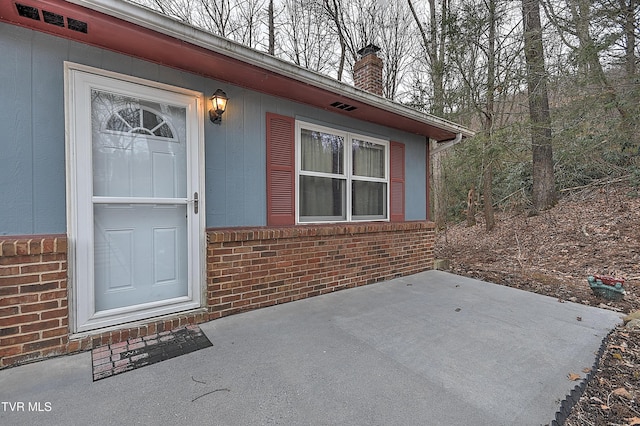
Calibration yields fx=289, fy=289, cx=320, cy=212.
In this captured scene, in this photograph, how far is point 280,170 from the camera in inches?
139

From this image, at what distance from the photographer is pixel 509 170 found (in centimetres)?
991

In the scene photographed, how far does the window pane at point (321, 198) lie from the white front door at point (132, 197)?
1.38m

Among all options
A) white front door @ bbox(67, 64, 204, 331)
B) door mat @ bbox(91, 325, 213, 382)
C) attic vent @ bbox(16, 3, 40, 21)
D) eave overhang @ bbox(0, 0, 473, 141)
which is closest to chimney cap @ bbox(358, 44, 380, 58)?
eave overhang @ bbox(0, 0, 473, 141)

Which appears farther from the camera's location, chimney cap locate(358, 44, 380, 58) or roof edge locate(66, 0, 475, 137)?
chimney cap locate(358, 44, 380, 58)

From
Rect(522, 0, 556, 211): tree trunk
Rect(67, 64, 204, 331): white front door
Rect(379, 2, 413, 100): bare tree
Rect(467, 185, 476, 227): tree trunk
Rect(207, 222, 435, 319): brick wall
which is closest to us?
Rect(67, 64, 204, 331): white front door

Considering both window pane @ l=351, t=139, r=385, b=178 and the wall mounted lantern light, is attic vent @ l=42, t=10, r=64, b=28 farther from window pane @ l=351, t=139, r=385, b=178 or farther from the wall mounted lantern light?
window pane @ l=351, t=139, r=385, b=178

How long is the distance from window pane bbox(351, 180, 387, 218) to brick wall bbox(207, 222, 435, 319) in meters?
0.26

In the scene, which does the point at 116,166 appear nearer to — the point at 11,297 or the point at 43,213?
the point at 43,213

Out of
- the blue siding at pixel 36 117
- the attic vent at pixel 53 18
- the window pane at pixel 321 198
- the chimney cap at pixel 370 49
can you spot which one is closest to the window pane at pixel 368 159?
the window pane at pixel 321 198

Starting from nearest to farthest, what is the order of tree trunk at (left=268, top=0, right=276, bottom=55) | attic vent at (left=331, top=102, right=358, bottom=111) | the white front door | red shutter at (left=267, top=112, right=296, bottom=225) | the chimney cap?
1. the white front door
2. red shutter at (left=267, top=112, right=296, bottom=225)
3. attic vent at (left=331, top=102, right=358, bottom=111)
4. the chimney cap
5. tree trunk at (left=268, top=0, right=276, bottom=55)

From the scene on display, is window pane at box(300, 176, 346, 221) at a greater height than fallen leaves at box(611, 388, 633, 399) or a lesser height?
greater

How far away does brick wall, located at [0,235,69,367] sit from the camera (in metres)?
2.05

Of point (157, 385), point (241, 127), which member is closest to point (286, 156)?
point (241, 127)

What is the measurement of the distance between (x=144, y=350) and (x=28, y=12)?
2.60 metres
